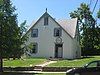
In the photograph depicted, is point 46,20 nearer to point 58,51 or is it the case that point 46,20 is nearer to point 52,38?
point 52,38

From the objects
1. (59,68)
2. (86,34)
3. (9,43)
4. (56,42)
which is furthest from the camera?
(86,34)

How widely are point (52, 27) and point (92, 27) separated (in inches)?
974

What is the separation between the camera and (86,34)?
247 feet

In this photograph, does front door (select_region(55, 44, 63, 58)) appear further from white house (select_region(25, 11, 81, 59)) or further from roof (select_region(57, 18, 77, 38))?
roof (select_region(57, 18, 77, 38))

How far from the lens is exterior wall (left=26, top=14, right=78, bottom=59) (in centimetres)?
5328

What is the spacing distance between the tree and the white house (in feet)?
57.4

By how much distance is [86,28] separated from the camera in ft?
252

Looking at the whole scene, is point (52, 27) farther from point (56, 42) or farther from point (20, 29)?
point (20, 29)

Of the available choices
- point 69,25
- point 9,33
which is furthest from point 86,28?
point 9,33

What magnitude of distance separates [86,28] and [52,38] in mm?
24125

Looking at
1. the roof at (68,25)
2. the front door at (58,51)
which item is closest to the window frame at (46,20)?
the roof at (68,25)

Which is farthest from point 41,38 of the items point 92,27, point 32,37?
point 92,27

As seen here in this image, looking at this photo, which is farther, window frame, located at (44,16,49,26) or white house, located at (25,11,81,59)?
window frame, located at (44,16,49,26)

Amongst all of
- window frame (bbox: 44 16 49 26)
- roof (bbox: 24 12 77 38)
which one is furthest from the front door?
window frame (bbox: 44 16 49 26)
